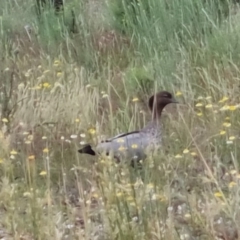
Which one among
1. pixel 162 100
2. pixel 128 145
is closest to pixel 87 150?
pixel 128 145

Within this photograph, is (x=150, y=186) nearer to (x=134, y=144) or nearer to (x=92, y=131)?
(x=134, y=144)

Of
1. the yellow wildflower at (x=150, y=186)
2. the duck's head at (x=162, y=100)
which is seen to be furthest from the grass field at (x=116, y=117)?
the duck's head at (x=162, y=100)

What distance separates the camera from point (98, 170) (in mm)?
4508

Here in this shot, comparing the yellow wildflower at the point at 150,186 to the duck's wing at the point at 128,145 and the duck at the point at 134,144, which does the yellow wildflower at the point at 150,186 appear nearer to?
the duck at the point at 134,144

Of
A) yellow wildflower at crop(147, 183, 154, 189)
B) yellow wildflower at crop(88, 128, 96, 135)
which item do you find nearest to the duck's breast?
yellow wildflower at crop(88, 128, 96, 135)

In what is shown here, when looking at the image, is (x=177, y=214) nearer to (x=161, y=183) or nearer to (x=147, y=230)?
(x=161, y=183)

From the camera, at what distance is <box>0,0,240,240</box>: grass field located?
3.59 m

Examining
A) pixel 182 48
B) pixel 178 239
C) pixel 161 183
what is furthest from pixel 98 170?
pixel 182 48

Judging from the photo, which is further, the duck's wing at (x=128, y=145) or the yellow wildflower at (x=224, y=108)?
the yellow wildflower at (x=224, y=108)

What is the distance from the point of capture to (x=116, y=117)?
5707mm

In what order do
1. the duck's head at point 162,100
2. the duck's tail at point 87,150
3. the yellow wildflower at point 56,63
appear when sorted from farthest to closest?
the yellow wildflower at point 56,63 → the duck's head at point 162,100 → the duck's tail at point 87,150

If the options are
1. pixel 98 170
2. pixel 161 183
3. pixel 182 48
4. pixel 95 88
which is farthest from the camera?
pixel 182 48

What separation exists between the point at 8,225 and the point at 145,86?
2.87 metres

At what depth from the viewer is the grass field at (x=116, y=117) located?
11.8 ft
